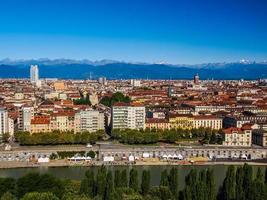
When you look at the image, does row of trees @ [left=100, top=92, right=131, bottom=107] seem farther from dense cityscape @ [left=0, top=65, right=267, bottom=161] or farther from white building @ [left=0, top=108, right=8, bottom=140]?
white building @ [left=0, top=108, right=8, bottom=140]

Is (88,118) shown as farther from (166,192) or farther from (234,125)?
(166,192)

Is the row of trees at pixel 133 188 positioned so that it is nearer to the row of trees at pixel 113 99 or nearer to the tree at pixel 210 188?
the tree at pixel 210 188

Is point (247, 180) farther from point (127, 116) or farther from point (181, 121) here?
point (181, 121)

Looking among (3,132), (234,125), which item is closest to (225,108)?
(234,125)

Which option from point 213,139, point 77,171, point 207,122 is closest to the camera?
point 77,171

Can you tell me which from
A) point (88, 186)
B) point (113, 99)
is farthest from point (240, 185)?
point (113, 99)

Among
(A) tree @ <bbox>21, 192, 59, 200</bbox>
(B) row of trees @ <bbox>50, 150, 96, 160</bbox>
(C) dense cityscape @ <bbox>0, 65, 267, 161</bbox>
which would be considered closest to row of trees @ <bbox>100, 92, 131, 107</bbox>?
(C) dense cityscape @ <bbox>0, 65, 267, 161</bbox>

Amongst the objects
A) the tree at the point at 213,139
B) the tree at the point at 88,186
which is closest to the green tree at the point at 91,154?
the tree at the point at 213,139
